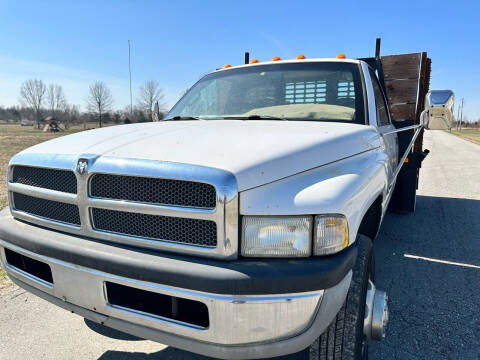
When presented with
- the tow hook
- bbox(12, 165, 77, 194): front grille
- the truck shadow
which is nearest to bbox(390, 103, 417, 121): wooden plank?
the truck shadow

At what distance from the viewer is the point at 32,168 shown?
2143 millimetres

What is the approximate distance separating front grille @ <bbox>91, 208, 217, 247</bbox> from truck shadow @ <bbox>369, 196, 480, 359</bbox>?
1642 mm

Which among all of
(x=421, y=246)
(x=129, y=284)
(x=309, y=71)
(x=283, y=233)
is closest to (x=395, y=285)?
(x=421, y=246)

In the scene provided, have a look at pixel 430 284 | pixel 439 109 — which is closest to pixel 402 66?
pixel 439 109

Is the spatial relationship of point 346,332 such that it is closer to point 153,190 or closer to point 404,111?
point 153,190

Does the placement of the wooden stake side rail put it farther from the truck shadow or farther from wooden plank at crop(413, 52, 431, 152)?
the truck shadow

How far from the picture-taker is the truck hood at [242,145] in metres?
1.63

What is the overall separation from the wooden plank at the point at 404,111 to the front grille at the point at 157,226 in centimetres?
516

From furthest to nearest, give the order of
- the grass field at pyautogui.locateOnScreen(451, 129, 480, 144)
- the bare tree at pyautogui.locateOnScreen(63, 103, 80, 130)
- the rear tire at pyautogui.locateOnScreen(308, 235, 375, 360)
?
the bare tree at pyautogui.locateOnScreen(63, 103, 80, 130) < the grass field at pyautogui.locateOnScreen(451, 129, 480, 144) < the rear tire at pyautogui.locateOnScreen(308, 235, 375, 360)

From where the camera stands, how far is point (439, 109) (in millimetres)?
3541

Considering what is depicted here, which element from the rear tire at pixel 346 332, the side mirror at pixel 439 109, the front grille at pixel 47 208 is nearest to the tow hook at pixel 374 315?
the rear tire at pixel 346 332

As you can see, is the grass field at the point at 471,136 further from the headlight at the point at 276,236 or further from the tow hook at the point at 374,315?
the headlight at the point at 276,236

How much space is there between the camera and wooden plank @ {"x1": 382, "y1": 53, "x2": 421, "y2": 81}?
18.5 ft

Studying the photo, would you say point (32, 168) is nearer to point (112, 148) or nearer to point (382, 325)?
point (112, 148)
